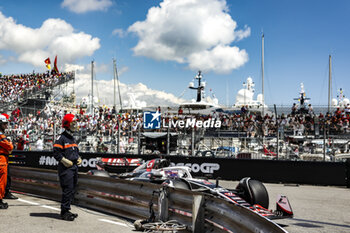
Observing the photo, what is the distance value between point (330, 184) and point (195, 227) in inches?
402

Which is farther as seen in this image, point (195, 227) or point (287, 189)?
point (287, 189)

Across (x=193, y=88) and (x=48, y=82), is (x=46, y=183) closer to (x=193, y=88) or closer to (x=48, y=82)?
(x=193, y=88)

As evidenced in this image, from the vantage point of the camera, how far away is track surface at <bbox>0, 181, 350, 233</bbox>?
593 centimetres

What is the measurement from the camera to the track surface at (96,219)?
5930 mm

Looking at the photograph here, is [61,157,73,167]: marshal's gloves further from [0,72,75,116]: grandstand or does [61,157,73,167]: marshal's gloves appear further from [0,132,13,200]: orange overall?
[0,72,75,116]: grandstand

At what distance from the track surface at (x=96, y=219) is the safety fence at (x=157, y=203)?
9.1 inches

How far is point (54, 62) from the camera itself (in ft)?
143

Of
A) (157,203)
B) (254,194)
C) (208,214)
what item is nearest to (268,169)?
(254,194)

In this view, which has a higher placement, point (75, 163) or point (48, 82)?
point (48, 82)

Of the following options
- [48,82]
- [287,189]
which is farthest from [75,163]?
[48,82]

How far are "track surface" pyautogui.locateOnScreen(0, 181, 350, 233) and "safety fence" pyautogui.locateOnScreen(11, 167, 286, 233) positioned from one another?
23 centimetres

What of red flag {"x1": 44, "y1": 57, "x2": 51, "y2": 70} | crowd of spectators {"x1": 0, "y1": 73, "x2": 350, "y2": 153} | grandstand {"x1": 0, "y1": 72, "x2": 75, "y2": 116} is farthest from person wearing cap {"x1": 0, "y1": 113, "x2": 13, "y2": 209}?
red flag {"x1": 44, "y1": 57, "x2": 51, "y2": 70}

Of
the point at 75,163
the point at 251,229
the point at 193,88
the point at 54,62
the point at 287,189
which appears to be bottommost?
the point at 287,189

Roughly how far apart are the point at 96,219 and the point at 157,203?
1338 millimetres
